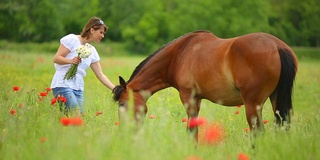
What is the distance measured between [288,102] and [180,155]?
2.26 metres

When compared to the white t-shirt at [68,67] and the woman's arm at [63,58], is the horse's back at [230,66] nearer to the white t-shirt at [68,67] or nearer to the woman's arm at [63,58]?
the woman's arm at [63,58]

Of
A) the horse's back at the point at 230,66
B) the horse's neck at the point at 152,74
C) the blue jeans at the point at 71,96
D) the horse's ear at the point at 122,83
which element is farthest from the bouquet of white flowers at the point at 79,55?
the horse's back at the point at 230,66

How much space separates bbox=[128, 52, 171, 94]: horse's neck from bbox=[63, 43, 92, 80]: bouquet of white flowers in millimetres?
770

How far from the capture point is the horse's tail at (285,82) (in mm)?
5102

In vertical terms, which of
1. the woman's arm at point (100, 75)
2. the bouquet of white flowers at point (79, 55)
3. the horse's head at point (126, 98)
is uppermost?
the bouquet of white flowers at point (79, 55)

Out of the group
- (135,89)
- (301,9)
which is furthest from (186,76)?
(301,9)

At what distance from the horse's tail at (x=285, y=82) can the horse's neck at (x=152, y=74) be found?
173cm

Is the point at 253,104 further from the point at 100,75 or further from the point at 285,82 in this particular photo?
the point at 100,75

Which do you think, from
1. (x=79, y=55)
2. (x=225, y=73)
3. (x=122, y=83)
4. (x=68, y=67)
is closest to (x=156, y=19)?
(x=68, y=67)

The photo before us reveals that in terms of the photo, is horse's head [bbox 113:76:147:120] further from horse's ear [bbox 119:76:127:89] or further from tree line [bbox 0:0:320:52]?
tree line [bbox 0:0:320:52]

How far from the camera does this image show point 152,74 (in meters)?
6.27

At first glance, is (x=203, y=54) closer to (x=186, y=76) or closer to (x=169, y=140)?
(x=186, y=76)

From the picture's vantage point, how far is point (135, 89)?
621 centimetres

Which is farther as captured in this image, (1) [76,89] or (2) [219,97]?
(1) [76,89]
